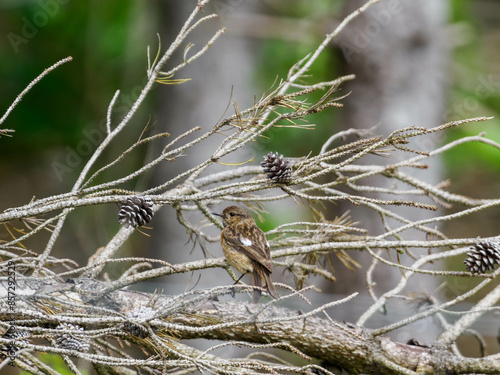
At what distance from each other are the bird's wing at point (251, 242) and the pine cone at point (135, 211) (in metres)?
0.78

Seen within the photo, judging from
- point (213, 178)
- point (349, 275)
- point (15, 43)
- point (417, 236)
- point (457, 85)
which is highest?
point (457, 85)

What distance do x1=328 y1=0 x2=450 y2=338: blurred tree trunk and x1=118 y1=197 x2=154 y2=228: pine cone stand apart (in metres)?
3.96

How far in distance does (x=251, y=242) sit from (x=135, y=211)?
978mm

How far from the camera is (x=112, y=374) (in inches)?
87.9

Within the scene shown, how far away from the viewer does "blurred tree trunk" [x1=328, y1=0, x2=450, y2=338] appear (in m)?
5.61

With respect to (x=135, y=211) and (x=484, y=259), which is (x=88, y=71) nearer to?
(x=135, y=211)

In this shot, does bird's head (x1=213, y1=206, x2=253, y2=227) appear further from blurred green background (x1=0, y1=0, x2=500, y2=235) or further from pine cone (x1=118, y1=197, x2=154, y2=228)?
blurred green background (x1=0, y1=0, x2=500, y2=235)

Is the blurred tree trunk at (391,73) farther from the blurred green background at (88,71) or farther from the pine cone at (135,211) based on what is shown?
the pine cone at (135,211)

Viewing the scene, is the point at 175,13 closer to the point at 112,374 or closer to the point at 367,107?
the point at 367,107

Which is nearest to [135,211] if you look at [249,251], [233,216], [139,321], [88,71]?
[139,321]

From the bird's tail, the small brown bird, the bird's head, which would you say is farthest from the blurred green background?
the bird's tail

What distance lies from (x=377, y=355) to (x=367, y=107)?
12.7ft

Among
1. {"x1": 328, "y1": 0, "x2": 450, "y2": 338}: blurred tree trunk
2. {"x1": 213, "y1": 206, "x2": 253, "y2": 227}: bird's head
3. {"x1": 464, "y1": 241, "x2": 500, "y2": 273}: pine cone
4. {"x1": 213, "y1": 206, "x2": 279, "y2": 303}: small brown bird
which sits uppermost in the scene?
{"x1": 328, "y1": 0, "x2": 450, "y2": 338}: blurred tree trunk

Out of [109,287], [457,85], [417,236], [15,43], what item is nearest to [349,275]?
[417,236]
